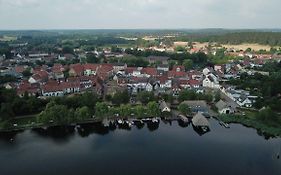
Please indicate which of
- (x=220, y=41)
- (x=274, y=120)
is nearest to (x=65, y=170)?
(x=274, y=120)

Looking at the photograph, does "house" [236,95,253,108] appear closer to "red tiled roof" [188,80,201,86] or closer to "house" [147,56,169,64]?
"red tiled roof" [188,80,201,86]

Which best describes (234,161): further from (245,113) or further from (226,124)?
(245,113)

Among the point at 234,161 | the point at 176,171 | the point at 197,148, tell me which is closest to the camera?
the point at 176,171

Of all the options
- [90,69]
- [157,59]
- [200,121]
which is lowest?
[200,121]

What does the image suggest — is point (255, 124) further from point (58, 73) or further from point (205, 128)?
point (58, 73)

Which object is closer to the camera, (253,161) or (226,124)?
(253,161)

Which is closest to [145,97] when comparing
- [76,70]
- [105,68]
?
[105,68]
